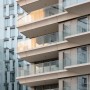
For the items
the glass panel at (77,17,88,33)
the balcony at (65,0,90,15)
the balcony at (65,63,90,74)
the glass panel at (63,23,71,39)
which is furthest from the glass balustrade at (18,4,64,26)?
the balcony at (65,63,90,74)

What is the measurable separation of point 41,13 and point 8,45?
1654 inches

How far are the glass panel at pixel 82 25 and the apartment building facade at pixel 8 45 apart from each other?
42562mm

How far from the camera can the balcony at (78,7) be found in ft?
110

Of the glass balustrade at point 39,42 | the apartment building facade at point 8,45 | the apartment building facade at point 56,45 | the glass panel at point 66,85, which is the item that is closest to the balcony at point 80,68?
the apartment building facade at point 56,45

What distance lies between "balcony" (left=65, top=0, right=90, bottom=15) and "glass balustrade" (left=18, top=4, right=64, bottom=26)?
1910 millimetres

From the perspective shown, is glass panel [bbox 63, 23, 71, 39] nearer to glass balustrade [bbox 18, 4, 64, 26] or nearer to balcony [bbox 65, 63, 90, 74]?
glass balustrade [bbox 18, 4, 64, 26]

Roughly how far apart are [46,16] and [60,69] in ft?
17.4

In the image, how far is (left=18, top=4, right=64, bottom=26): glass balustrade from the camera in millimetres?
37369

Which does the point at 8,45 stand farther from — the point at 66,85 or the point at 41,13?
the point at 66,85

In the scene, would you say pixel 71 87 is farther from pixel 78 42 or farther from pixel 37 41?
pixel 37 41

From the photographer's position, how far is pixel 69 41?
34938 millimetres

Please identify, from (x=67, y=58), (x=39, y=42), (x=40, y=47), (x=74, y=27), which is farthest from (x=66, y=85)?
(x=39, y=42)

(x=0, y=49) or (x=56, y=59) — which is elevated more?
(x=0, y=49)

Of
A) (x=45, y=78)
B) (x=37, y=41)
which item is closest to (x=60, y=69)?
(x=45, y=78)
